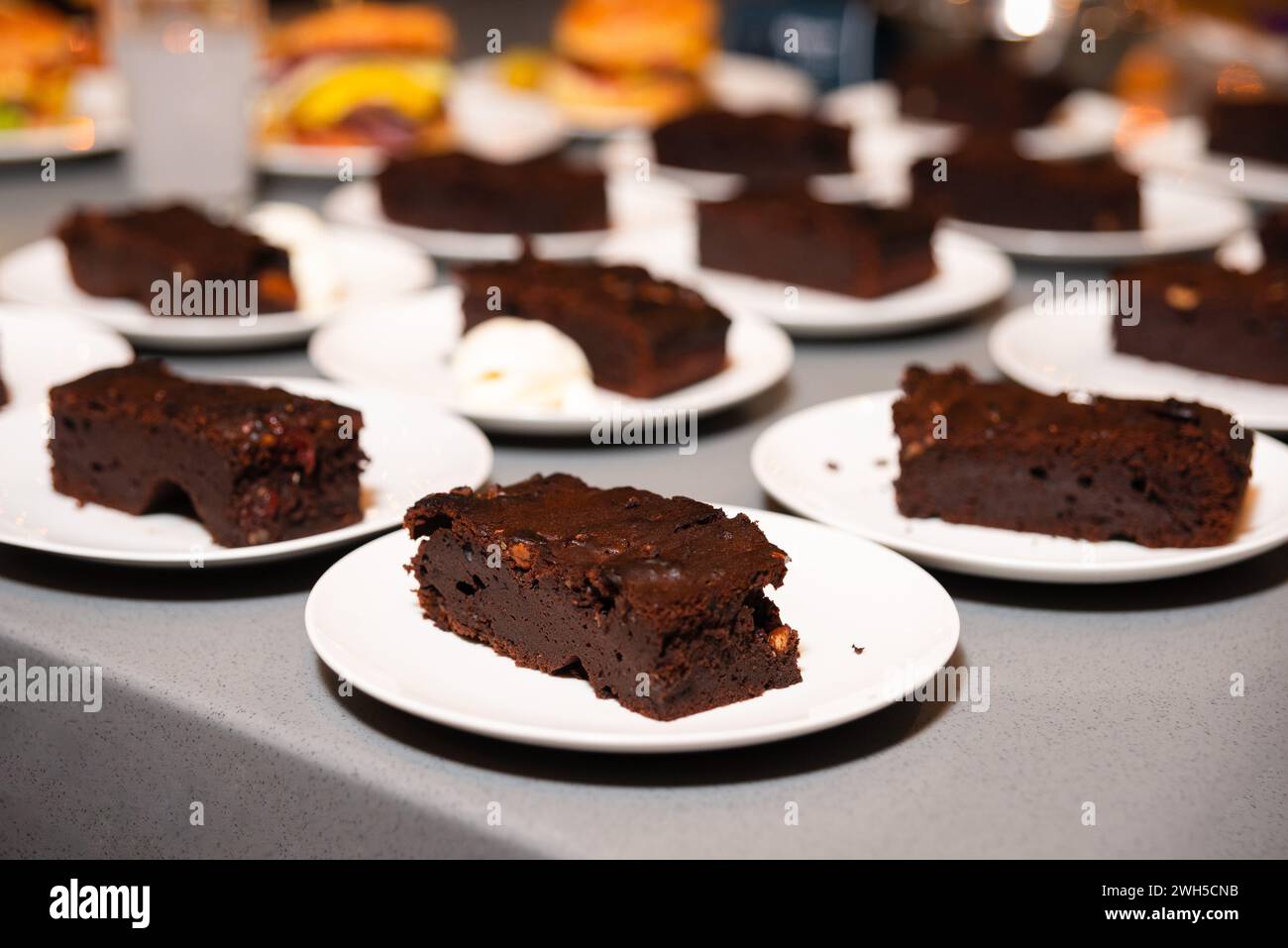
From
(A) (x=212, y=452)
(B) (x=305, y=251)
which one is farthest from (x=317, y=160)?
(A) (x=212, y=452)

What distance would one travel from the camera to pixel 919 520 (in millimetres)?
2256

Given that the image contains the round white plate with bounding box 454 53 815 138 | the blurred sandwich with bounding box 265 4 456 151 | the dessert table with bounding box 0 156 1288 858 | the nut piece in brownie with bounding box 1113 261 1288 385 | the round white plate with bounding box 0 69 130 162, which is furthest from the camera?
the round white plate with bounding box 454 53 815 138

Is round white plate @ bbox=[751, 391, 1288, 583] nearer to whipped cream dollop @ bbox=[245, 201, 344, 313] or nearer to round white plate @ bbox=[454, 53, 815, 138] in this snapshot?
whipped cream dollop @ bbox=[245, 201, 344, 313]

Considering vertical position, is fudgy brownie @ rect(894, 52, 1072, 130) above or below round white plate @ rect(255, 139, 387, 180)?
above

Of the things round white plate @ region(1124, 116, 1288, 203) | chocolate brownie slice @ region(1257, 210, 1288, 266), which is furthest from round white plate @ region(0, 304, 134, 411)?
round white plate @ region(1124, 116, 1288, 203)

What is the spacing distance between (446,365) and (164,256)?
63 centimetres

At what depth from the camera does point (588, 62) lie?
5.13 metres

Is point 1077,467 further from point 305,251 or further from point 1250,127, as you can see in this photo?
point 1250,127

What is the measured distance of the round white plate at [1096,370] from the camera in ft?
9.09

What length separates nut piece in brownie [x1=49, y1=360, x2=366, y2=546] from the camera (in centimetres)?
208

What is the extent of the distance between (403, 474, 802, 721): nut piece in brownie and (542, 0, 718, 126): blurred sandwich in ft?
11.0
